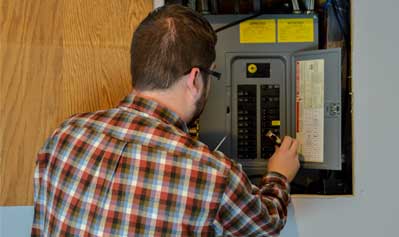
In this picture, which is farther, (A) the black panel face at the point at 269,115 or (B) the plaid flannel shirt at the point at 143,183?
(A) the black panel face at the point at 269,115

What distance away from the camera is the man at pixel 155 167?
2.60 feet

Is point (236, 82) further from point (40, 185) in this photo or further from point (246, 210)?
point (40, 185)

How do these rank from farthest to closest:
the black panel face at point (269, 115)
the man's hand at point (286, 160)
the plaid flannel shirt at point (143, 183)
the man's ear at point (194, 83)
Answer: the black panel face at point (269, 115), the man's hand at point (286, 160), the man's ear at point (194, 83), the plaid flannel shirt at point (143, 183)

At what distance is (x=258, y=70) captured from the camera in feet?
4.07

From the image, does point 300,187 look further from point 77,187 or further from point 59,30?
point 59,30

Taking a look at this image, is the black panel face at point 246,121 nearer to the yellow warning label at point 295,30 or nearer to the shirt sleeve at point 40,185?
the yellow warning label at point 295,30

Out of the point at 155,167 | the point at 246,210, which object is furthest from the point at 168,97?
the point at 246,210

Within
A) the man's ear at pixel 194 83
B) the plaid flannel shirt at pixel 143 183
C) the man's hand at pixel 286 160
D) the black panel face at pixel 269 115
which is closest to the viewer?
the plaid flannel shirt at pixel 143 183

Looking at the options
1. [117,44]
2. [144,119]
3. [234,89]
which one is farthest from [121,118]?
[234,89]

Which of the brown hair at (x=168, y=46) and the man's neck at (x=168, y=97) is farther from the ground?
the brown hair at (x=168, y=46)

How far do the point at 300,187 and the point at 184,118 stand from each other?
0.53m

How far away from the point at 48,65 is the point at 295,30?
0.69 metres

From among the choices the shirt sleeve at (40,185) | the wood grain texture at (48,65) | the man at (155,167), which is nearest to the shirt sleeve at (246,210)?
the man at (155,167)

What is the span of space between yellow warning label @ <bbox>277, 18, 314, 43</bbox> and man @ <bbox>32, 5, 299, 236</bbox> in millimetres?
391
